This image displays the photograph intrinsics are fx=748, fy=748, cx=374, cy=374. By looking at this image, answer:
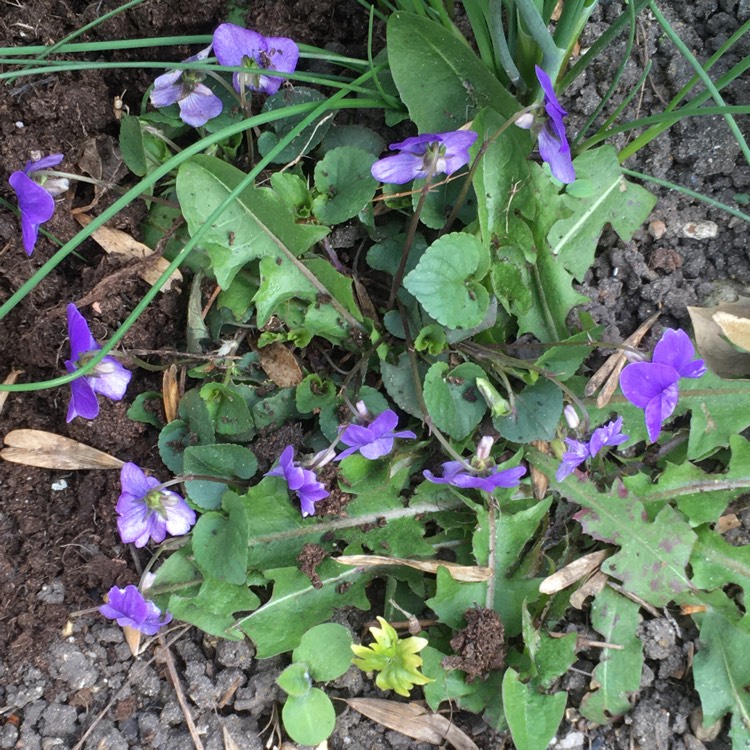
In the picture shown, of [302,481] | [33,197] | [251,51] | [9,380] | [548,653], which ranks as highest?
[251,51]

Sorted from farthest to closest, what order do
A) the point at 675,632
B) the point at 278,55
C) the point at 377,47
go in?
the point at 377,47 < the point at 675,632 < the point at 278,55

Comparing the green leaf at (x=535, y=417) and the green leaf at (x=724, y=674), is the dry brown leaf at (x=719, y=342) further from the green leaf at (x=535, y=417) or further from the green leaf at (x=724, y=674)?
the green leaf at (x=724, y=674)

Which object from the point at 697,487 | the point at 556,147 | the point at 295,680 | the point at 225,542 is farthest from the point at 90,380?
the point at 697,487

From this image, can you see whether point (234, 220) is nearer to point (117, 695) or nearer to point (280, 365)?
point (280, 365)

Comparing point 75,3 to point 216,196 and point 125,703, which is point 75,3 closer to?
point 216,196

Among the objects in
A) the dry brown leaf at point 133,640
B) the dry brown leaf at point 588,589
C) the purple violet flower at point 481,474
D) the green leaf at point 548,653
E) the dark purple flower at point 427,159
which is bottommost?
→ the dry brown leaf at point 133,640

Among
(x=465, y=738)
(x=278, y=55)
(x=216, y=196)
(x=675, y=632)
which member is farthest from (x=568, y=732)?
(x=278, y=55)

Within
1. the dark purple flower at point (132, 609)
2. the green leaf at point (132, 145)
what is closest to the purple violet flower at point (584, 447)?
the dark purple flower at point (132, 609)
